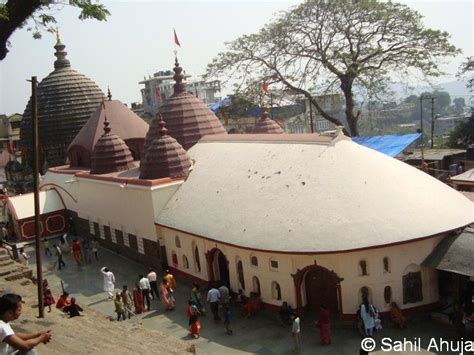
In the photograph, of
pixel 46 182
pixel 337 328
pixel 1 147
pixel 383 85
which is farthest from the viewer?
pixel 1 147

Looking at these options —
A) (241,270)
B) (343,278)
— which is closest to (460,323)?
(343,278)

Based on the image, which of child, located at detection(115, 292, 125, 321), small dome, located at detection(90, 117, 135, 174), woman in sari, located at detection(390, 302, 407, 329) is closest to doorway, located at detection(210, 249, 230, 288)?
child, located at detection(115, 292, 125, 321)

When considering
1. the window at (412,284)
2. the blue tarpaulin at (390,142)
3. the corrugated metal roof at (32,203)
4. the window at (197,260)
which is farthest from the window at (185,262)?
the blue tarpaulin at (390,142)

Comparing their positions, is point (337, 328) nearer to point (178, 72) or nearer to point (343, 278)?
point (343, 278)

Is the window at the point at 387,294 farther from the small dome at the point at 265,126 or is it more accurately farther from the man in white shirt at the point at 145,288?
the small dome at the point at 265,126

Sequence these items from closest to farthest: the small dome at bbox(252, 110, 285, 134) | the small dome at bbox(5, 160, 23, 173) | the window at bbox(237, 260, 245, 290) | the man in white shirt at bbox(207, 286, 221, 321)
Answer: the man in white shirt at bbox(207, 286, 221, 321) → the window at bbox(237, 260, 245, 290) → the small dome at bbox(252, 110, 285, 134) → the small dome at bbox(5, 160, 23, 173)

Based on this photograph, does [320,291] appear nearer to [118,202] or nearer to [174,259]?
[174,259]

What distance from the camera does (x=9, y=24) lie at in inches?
397

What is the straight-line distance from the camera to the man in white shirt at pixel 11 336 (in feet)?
18.8

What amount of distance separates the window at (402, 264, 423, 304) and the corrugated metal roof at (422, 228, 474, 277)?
0.33 m

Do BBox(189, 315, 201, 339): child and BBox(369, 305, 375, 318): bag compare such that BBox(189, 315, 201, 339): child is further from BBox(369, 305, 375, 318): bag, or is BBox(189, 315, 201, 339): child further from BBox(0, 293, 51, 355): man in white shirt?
BBox(0, 293, 51, 355): man in white shirt

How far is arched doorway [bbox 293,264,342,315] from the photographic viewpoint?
46.5 feet

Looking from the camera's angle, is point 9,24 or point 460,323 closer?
point 9,24

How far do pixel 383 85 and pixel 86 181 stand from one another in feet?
61.9
